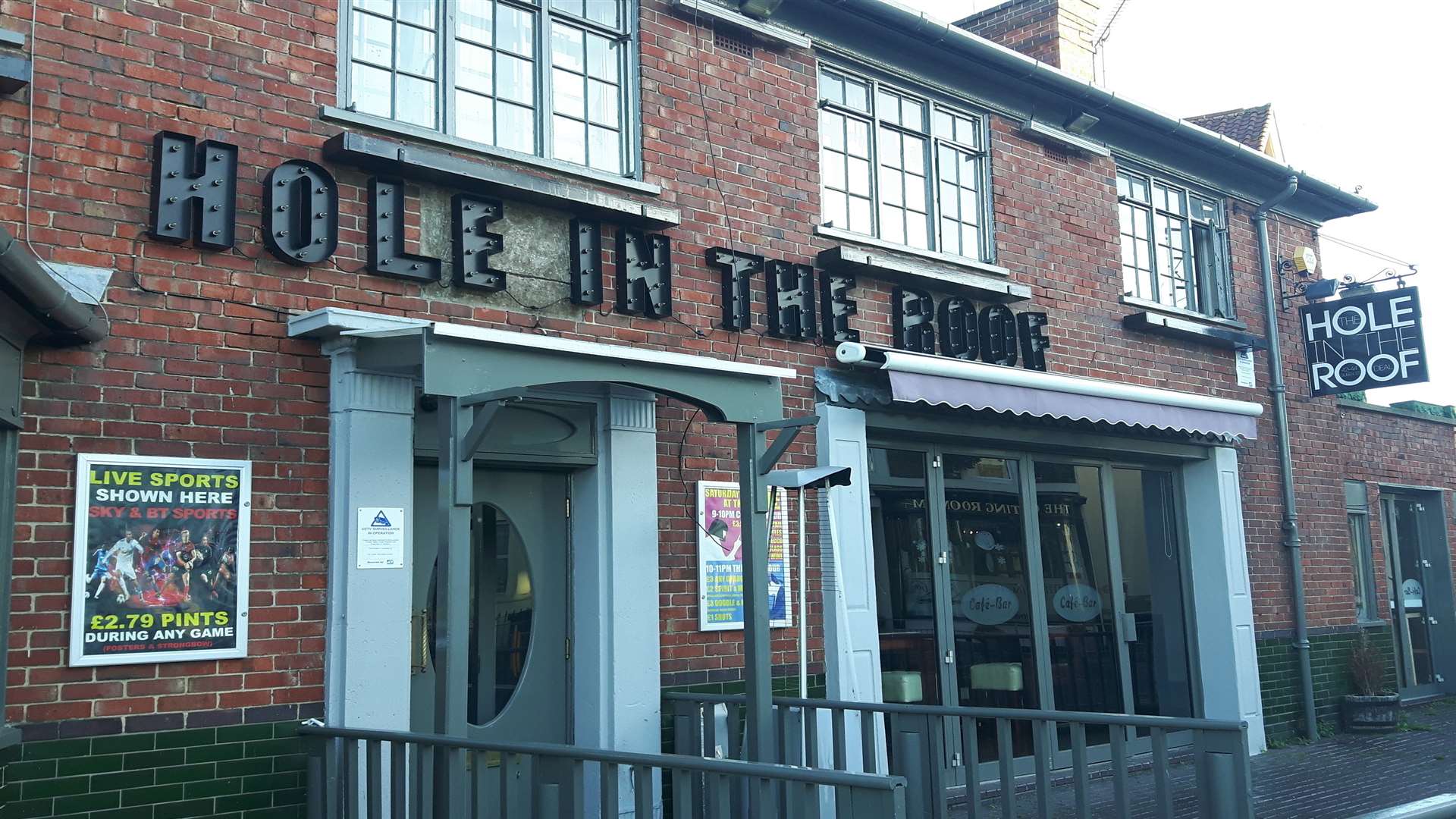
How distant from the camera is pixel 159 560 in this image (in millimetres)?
Result: 5582

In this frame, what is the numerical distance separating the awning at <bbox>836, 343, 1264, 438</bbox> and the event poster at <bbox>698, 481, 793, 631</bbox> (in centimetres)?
127

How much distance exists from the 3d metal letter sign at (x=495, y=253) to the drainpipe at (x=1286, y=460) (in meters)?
3.74

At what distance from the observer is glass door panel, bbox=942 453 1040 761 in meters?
9.31

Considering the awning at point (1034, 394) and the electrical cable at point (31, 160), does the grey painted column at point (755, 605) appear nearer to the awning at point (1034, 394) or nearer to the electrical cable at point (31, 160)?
the awning at point (1034, 394)

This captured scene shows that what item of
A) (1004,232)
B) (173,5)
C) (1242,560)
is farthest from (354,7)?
(1242,560)

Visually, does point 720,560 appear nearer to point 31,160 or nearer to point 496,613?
point 496,613

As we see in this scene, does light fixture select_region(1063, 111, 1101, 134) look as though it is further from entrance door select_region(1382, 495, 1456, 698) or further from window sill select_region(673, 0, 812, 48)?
entrance door select_region(1382, 495, 1456, 698)

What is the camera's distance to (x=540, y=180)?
23.1 feet

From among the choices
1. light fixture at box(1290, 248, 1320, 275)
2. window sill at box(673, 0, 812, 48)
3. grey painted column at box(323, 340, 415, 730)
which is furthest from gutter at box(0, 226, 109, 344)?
light fixture at box(1290, 248, 1320, 275)

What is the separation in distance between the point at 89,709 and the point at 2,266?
1971 millimetres

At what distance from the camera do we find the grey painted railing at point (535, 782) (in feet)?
13.9

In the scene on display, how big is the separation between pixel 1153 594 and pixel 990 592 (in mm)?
2300

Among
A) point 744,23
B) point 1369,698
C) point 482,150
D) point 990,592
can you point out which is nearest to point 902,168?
point 744,23

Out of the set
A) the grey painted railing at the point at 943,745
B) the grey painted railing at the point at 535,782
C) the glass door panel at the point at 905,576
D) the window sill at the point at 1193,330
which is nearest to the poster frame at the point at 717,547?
the grey painted railing at the point at 943,745
